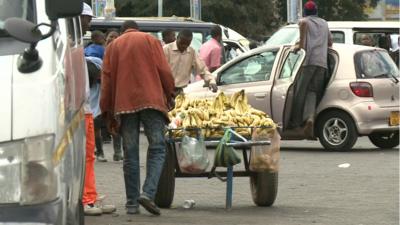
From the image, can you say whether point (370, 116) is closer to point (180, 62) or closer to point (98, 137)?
point (180, 62)

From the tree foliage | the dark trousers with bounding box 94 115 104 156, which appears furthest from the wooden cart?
the tree foliage

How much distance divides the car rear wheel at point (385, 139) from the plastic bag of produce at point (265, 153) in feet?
22.7

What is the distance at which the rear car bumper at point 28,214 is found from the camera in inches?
187

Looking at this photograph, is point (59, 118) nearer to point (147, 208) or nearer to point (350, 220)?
point (147, 208)

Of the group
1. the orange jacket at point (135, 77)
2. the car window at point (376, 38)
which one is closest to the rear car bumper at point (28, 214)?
the orange jacket at point (135, 77)

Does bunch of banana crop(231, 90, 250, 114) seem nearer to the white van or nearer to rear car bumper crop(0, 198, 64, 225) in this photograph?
the white van

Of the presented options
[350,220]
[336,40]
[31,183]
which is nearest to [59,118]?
[31,183]

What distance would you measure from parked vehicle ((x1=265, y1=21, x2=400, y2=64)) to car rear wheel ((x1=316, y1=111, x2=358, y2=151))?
6069mm

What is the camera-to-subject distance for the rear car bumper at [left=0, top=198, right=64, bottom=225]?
4.75 metres

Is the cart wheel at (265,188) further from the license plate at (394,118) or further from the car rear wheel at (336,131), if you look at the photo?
the license plate at (394,118)

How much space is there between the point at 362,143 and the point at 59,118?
12973 millimetres

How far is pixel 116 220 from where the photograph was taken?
8.88 metres

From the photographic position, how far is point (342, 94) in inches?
603

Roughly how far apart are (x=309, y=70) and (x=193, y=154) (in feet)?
20.3
